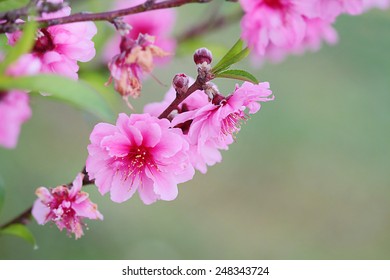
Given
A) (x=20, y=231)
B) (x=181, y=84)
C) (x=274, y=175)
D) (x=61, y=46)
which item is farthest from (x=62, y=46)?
(x=274, y=175)

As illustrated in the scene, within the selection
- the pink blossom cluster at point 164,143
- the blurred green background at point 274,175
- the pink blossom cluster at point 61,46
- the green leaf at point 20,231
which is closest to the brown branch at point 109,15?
the pink blossom cluster at point 61,46

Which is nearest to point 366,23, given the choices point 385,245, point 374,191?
point 374,191

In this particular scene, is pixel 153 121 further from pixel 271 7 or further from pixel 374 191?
pixel 374 191

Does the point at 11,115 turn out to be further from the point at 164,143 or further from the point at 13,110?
the point at 164,143

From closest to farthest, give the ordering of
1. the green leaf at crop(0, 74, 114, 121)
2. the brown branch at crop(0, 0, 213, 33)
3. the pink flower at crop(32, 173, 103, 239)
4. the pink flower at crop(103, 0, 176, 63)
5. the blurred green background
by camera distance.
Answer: the green leaf at crop(0, 74, 114, 121) → the brown branch at crop(0, 0, 213, 33) → the pink flower at crop(32, 173, 103, 239) → the pink flower at crop(103, 0, 176, 63) → the blurred green background

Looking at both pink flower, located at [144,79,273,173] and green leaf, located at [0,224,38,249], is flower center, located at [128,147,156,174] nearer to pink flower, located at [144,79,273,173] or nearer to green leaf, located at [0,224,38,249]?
pink flower, located at [144,79,273,173]

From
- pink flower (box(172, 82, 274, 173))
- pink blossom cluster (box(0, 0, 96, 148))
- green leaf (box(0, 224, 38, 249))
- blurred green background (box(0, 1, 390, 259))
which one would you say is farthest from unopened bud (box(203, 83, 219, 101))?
blurred green background (box(0, 1, 390, 259))
